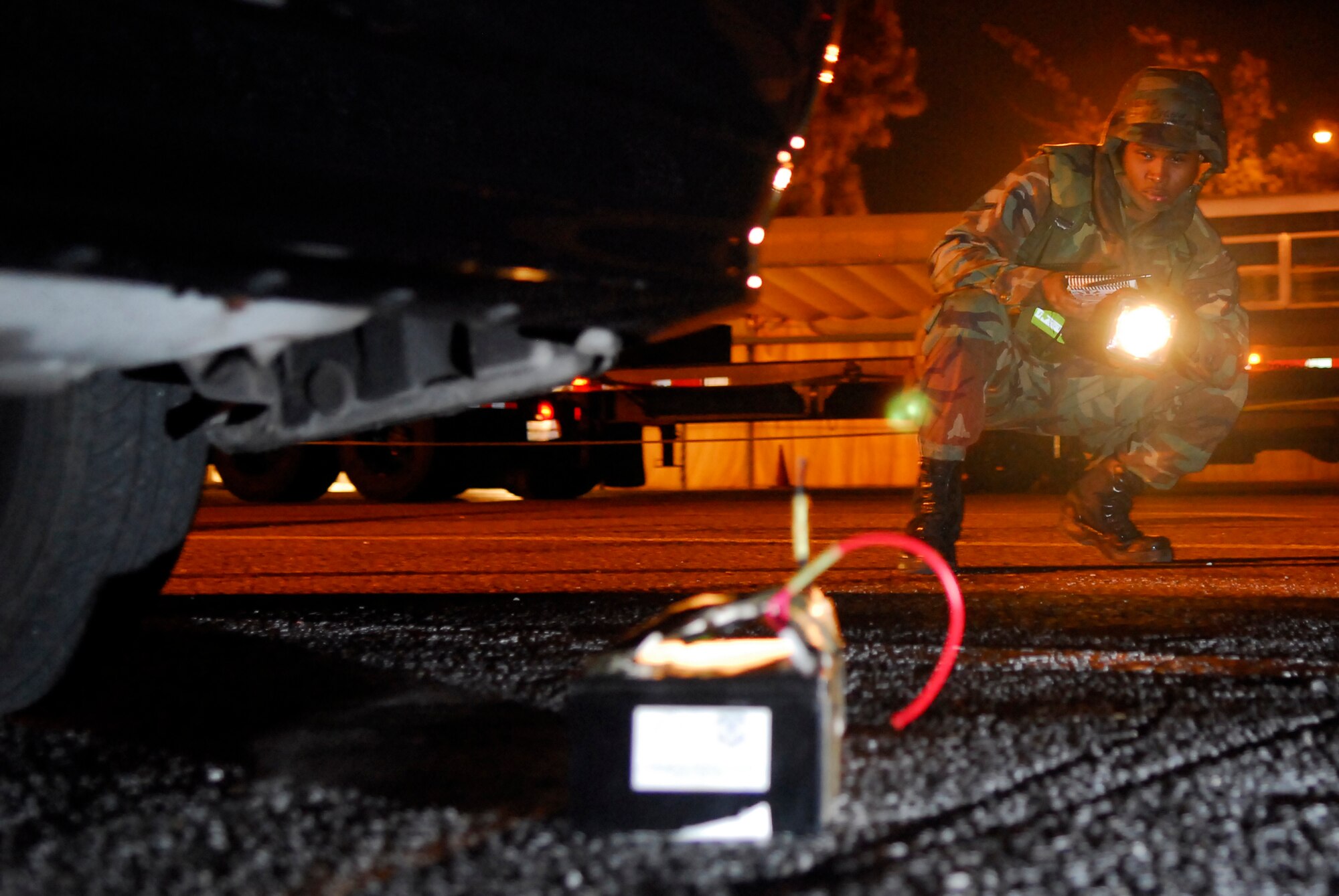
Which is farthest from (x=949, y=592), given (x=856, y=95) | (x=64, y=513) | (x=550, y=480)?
(x=856, y=95)

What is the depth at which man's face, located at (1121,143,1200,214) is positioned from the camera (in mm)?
3621

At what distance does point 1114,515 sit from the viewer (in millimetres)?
4012

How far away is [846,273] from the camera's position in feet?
39.3

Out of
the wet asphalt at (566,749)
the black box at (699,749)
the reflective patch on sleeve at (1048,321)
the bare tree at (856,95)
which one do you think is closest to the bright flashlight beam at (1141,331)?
the reflective patch on sleeve at (1048,321)

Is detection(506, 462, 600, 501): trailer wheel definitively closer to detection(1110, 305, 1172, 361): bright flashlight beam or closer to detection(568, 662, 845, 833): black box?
detection(1110, 305, 1172, 361): bright flashlight beam

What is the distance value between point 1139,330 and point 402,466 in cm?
696

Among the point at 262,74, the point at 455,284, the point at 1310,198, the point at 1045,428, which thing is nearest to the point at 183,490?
the point at 455,284

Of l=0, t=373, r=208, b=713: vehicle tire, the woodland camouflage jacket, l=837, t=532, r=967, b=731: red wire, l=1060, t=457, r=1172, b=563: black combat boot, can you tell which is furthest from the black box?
l=1060, t=457, r=1172, b=563: black combat boot

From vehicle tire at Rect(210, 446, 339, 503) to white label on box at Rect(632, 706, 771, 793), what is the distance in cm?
858

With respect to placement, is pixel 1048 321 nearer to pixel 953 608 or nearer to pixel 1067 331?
pixel 1067 331

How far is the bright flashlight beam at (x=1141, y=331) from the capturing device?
11.4 ft

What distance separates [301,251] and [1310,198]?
10.7m

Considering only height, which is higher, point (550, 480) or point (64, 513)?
point (64, 513)

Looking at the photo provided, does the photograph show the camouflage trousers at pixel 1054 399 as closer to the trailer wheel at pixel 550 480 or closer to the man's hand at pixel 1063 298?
the man's hand at pixel 1063 298
